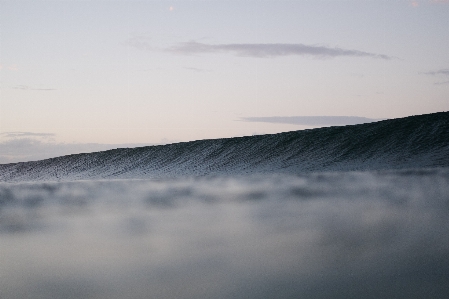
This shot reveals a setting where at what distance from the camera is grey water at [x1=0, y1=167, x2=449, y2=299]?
1.57 metres

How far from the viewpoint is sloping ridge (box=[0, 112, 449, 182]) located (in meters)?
12.4

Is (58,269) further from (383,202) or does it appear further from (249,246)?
(383,202)

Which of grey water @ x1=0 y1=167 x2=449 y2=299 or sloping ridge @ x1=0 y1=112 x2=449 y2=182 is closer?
grey water @ x1=0 y1=167 x2=449 y2=299

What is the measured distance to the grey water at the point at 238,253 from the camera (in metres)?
1.57

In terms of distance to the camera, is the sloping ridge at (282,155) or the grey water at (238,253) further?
the sloping ridge at (282,155)

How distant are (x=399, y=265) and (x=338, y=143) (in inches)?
535

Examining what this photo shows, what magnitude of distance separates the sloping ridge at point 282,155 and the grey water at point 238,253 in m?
7.75

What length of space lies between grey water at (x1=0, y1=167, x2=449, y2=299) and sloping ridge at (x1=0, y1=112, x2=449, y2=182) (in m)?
7.75

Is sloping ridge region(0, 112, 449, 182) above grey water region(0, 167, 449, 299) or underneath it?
above

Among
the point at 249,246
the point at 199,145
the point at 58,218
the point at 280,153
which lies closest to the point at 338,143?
the point at 280,153

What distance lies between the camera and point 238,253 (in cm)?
205

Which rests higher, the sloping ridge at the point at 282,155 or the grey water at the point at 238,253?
the sloping ridge at the point at 282,155

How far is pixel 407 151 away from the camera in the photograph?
1266 centimetres

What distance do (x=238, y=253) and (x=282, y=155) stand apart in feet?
42.8
